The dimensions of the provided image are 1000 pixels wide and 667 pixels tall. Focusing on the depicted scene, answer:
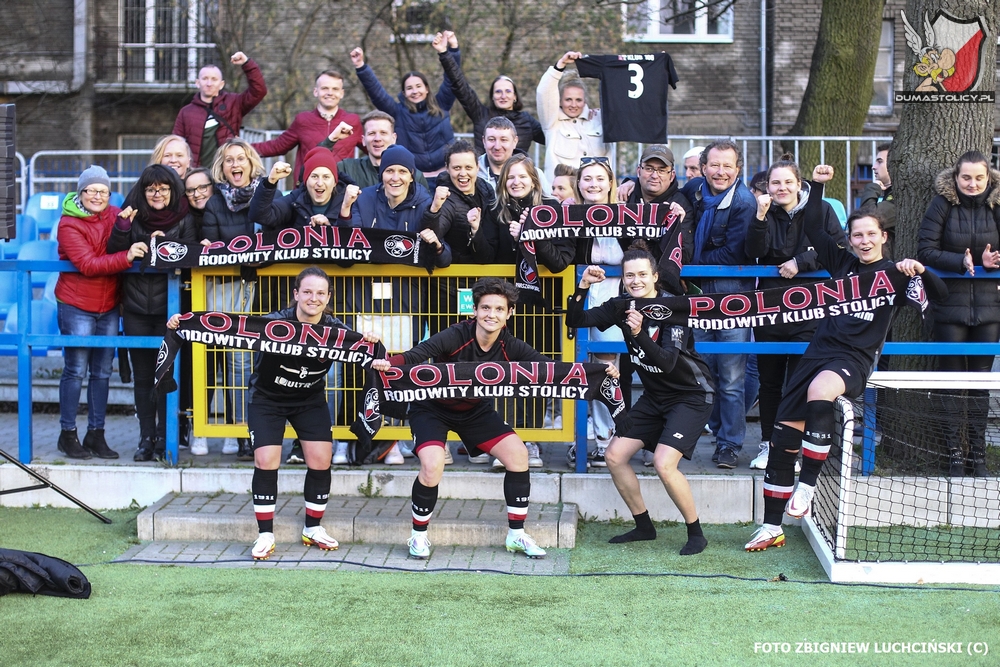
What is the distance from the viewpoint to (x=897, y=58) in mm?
21406

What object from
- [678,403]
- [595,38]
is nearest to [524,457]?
[678,403]

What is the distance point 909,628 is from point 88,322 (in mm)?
5720

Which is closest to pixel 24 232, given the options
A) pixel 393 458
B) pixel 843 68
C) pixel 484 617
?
pixel 393 458

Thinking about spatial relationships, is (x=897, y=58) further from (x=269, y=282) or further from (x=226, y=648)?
(x=226, y=648)

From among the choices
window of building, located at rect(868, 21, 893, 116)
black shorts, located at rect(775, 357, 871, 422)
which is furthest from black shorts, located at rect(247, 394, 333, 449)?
window of building, located at rect(868, 21, 893, 116)

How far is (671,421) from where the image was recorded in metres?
6.56

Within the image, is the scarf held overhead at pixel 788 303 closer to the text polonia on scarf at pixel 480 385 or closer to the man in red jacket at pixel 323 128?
the text polonia on scarf at pixel 480 385

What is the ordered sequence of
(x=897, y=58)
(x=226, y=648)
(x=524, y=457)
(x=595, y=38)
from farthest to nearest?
1. (x=897, y=58)
2. (x=595, y=38)
3. (x=524, y=457)
4. (x=226, y=648)

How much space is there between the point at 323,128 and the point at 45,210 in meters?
4.83

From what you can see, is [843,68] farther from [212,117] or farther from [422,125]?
[212,117]

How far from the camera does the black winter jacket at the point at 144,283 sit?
24.9 feet

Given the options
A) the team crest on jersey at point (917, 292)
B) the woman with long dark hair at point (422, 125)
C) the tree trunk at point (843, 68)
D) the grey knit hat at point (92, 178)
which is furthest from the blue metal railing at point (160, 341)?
the tree trunk at point (843, 68)

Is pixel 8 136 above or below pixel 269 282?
above

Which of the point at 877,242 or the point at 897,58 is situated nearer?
the point at 877,242
